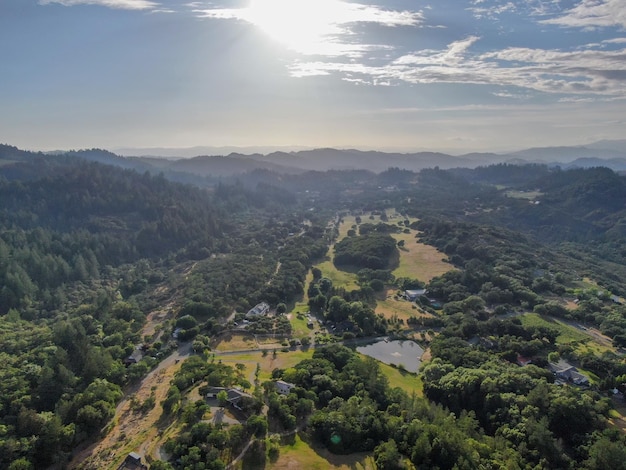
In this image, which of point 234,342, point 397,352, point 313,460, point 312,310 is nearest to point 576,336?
point 397,352

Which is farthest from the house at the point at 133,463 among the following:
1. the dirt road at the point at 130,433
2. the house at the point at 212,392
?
the house at the point at 212,392

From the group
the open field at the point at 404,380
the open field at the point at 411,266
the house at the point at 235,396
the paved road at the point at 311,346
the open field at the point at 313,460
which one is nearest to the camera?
the open field at the point at 313,460

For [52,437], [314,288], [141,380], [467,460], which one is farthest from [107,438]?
[314,288]

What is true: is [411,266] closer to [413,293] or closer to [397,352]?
[413,293]

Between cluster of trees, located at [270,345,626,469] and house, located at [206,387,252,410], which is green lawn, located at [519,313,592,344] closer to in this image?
cluster of trees, located at [270,345,626,469]

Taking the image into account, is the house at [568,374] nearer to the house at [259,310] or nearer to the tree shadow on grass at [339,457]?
the tree shadow on grass at [339,457]

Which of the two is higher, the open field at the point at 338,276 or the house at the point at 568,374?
the house at the point at 568,374

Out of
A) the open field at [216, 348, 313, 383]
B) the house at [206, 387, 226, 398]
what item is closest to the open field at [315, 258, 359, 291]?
the open field at [216, 348, 313, 383]
